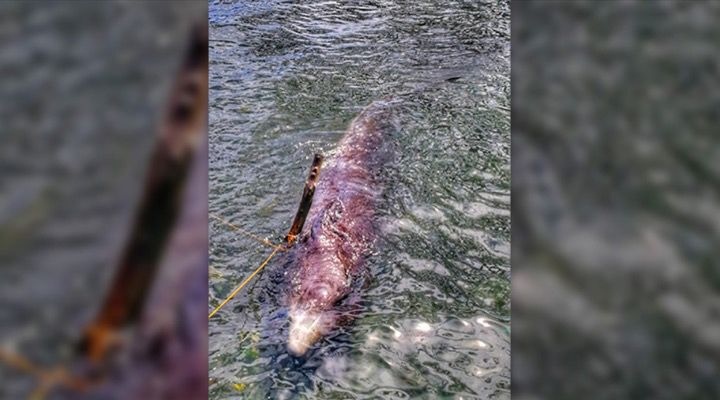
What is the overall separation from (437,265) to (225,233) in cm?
138

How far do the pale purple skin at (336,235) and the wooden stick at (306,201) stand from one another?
0.07 m

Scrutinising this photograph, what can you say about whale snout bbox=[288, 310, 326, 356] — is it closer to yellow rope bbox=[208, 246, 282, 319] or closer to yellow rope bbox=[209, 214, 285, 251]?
yellow rope bbox=[208, 246, 282, 319]

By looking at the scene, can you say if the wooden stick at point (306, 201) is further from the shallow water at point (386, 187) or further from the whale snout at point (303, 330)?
the whale snout at point (303, 330)

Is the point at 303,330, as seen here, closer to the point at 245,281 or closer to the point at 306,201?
the point at 245,281
